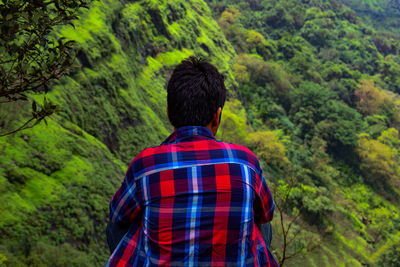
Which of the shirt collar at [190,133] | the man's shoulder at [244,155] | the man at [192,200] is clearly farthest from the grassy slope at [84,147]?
the man's shoulder at [244,155]

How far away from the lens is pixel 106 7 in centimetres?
1058

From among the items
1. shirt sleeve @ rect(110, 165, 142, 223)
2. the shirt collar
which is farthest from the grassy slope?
the shirt collar

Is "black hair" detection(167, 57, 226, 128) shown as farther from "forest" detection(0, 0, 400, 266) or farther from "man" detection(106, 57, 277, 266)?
"forest" detection(0, 0, 400, 266)

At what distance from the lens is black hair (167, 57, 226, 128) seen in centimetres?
113

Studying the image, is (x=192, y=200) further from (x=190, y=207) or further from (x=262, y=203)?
(x=262, y=203)

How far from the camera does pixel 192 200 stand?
1.00m

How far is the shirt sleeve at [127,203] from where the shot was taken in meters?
1.05

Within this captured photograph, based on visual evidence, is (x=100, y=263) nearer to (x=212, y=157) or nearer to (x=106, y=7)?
(x=212, y=157)

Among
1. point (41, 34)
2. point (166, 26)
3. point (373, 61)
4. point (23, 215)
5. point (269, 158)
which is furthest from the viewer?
point (373, 61)

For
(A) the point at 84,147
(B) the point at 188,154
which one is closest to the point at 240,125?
(A) the point at 84,147

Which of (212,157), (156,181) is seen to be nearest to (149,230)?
(156,181)

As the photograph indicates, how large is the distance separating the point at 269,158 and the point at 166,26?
993cm

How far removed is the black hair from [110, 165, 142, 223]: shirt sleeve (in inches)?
11.1

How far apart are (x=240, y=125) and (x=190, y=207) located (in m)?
17.1
